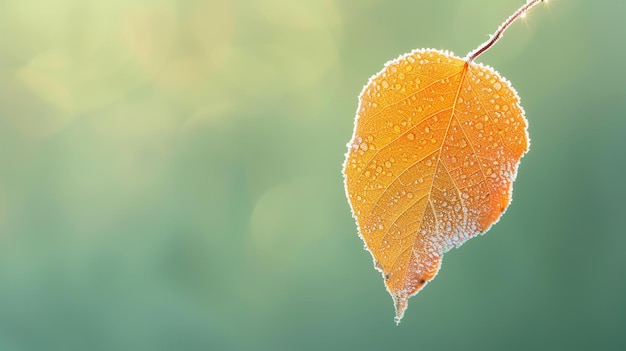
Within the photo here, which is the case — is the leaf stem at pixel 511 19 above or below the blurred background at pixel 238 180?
below

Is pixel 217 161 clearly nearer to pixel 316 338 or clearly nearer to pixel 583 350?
pixel 316 338

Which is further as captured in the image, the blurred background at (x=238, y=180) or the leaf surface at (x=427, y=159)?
the blurred background at (x=238, y=180)

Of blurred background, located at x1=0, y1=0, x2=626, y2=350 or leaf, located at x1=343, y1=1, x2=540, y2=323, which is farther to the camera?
blurred background, located at x1=0, y1=0, x2=626, y2=350

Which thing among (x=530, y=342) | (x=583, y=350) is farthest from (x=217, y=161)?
(x=583, y=350)

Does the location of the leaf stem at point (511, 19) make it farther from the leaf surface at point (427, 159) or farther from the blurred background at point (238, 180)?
the blurred background at point (238, 180)

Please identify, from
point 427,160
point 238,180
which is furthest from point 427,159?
point 238,180

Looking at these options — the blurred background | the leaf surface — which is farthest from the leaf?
the blurred background

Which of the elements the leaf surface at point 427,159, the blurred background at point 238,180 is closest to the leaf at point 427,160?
the leaf surface at point 427,159

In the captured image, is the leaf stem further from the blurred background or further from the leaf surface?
the blurred background
